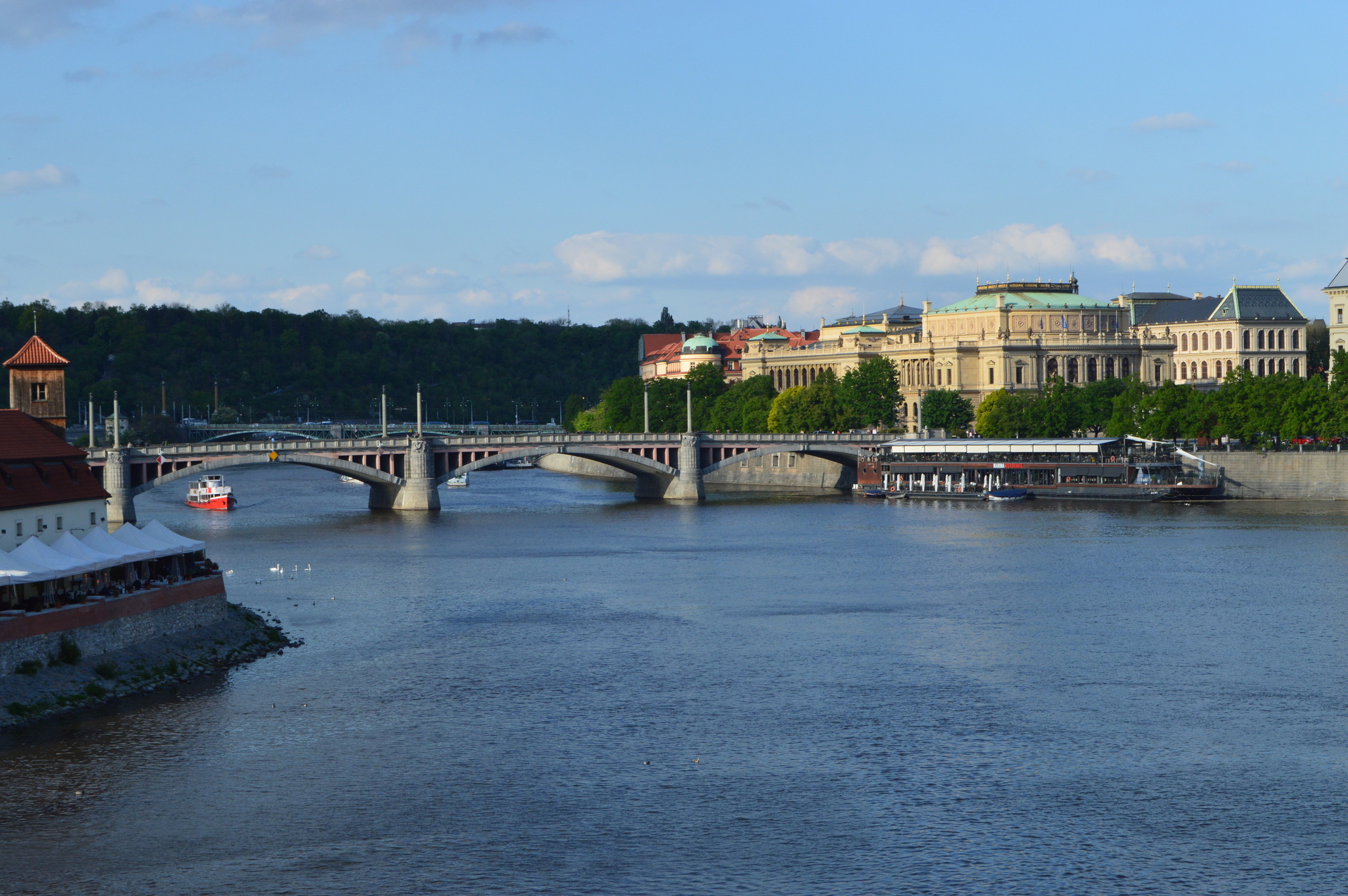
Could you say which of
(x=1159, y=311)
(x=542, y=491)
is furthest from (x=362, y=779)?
(x=1159, y=311)

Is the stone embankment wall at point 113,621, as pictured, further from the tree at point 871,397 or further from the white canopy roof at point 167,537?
the tree at point 871,397

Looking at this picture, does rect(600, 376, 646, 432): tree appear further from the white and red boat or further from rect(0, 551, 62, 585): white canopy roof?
rect(0, 551, 62, 585): white canopy roof

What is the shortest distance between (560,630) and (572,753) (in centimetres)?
1831

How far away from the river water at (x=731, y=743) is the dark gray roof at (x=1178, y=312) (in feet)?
A: 341

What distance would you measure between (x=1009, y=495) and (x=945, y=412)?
38671 millimetres

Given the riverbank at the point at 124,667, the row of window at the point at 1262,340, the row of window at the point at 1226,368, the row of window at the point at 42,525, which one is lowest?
the riverbank at the point at 124,667

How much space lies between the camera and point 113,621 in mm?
48594

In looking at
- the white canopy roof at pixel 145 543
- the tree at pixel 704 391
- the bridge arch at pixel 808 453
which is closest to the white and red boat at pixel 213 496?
the bridge arch at pixel 808 453

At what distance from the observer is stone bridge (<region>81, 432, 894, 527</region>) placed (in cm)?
10550

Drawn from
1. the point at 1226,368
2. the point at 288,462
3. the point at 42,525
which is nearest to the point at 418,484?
the point at 288,462

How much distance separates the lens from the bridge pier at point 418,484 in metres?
113

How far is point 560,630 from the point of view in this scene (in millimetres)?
61000

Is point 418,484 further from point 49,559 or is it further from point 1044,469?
point 49,559

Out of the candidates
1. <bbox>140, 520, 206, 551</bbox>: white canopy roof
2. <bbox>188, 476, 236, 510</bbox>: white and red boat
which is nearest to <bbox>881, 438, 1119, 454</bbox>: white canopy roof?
<bbox>188, 476, 236, 510</bbox>: white and red boat
